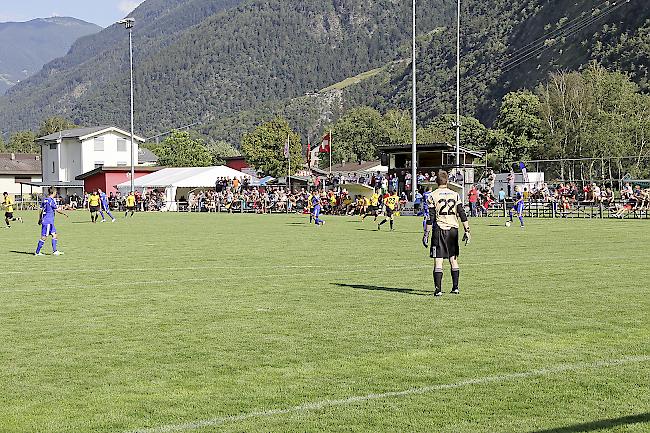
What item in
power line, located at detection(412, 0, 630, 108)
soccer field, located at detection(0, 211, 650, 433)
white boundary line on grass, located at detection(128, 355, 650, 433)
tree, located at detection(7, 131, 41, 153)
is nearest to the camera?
white boundary line on grass, located at detection(128, 355, 650, 433)

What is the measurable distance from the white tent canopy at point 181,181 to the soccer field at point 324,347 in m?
52.8

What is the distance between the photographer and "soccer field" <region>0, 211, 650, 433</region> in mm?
7409

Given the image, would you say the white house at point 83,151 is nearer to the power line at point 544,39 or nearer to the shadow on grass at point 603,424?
the power line at point 544,39

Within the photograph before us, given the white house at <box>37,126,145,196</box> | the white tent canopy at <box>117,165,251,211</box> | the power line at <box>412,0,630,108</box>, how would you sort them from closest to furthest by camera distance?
the white tent canopy at <box>117,165,251,211</box>, the white house at <box>37,126,145,196</box>, the power line at <box>412,0,630,108</box>

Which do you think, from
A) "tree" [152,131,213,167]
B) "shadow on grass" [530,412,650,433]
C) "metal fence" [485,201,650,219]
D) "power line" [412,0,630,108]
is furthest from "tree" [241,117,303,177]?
"shadow on grass" [530,412,650,433]

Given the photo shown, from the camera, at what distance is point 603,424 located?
23.0ft

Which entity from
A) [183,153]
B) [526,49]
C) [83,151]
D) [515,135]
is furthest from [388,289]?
[526,49]

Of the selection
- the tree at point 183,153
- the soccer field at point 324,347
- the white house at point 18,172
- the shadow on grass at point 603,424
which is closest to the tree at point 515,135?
the tree at point 183,153

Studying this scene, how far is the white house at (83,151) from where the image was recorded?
362 feet

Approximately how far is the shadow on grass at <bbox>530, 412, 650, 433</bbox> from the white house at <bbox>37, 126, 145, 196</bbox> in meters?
105

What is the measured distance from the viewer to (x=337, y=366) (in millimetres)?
9180

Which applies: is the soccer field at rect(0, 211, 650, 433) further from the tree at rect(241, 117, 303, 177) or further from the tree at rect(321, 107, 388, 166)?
the tree at rect(321, 107, 388, 166)

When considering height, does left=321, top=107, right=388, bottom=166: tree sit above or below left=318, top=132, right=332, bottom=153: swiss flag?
above

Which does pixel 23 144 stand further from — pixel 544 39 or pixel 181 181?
pixel 181 181
